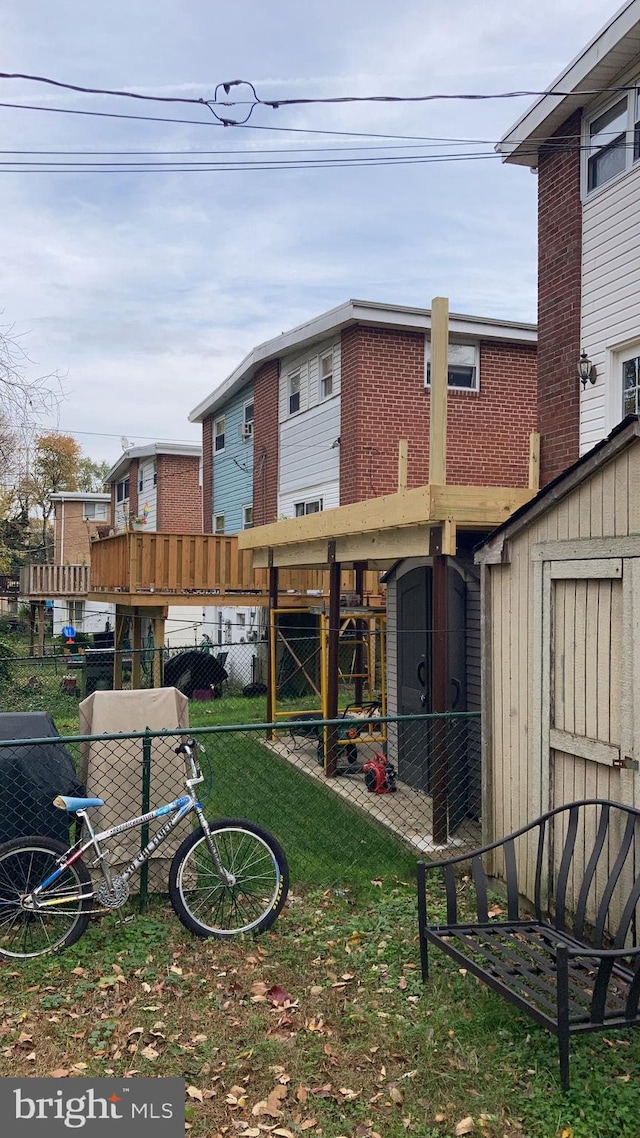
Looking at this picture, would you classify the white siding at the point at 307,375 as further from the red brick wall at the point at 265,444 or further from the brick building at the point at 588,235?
the brick building at the point at 588,235

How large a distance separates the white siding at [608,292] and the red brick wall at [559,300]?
14 cm

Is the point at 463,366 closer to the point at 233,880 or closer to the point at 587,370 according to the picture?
the point at 587,370

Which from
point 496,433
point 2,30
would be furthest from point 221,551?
point 2,30

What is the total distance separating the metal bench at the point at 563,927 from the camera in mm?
3529

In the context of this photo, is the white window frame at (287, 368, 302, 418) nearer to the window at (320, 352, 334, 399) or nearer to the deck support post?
the window at (320, 352, 334, 399)

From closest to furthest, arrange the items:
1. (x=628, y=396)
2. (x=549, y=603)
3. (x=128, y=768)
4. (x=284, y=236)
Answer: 1. (x=549, y=603)
2. (x=128, y=768)
3. (x=628, y=396)
4. (x=284, y=236)

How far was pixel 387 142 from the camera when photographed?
8.81 meters

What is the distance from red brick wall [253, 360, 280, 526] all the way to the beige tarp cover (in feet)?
44.3

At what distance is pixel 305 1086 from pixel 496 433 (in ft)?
46.2

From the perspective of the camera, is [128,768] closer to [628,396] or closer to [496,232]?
[628,396]

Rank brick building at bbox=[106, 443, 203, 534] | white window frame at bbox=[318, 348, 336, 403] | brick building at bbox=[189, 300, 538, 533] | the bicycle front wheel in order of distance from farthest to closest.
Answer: brick building at bbox=[106, 443, 203, 534]
white window frame at bbox=[318, 348, 336, 403]
brick building at bbox=[189, 300, 538, 533]
the bicycle front wheel

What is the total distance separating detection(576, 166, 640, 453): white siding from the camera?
839cm

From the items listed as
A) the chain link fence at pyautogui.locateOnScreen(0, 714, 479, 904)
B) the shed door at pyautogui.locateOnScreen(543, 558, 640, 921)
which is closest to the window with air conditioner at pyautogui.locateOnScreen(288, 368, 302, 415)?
the chain link fence at pyautogui.locateOnScreen(0, 714, 479, 904)

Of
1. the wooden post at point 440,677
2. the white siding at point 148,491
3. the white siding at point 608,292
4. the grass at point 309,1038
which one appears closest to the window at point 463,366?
the white siding at point 608,292
